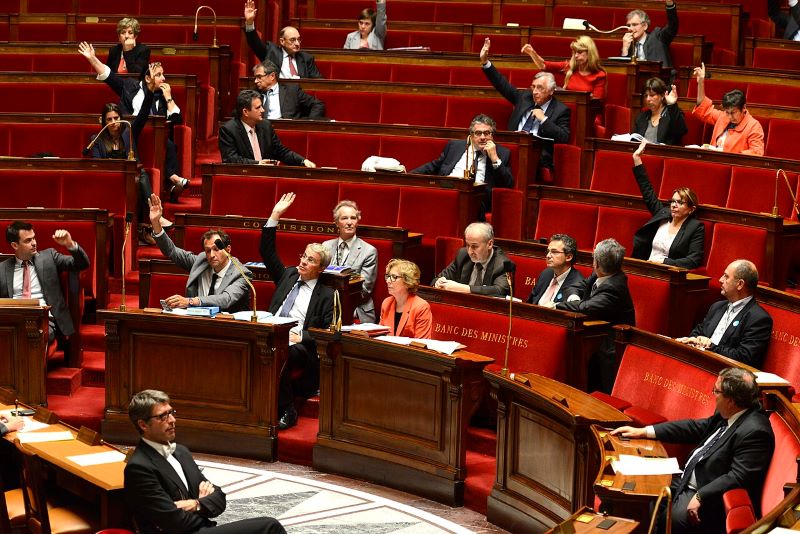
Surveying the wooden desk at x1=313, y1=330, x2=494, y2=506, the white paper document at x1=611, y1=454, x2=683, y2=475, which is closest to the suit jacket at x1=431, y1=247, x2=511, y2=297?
the wooden desk at x1=313, y1=330, x2=494, y2=506

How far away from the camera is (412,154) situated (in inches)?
199

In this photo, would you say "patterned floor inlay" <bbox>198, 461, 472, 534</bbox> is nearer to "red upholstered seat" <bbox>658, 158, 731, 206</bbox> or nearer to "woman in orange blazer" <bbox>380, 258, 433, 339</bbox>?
"woman in orange blazer" <bbox>380, 258, 433, 339</bbox>

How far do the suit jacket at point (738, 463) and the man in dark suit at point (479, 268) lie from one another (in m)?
1.39

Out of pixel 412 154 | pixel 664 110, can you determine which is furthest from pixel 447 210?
pixel 664 110

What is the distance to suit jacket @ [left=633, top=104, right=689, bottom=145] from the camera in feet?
16.1

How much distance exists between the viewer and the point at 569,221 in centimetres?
452

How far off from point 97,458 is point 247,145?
2.27m

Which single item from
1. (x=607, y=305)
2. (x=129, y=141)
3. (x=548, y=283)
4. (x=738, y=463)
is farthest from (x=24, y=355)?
(x=738, y=463)

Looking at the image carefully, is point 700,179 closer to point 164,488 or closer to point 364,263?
point 364,263

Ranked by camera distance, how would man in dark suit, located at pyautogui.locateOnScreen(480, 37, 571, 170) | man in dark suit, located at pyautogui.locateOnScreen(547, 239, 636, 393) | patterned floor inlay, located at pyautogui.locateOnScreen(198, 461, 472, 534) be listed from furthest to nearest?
1. man in dark suit, located at pyautogui.locateOnScreen(480, 37, 571, 170)
2. man in dark suit, located at pyautogui.locateOnScreen(547, 239, 636, 393)
3. patterned floor inlay, located at pyautogui.locateOnScreen(198, 461, 472, 534)

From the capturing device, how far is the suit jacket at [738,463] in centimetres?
260

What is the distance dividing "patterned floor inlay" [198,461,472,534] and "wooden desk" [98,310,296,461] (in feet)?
0.48

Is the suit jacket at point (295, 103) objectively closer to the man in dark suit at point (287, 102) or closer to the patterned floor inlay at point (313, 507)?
the man in dark suit at point (287, 102)

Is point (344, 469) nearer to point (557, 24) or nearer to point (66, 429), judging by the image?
point (66, 429)
